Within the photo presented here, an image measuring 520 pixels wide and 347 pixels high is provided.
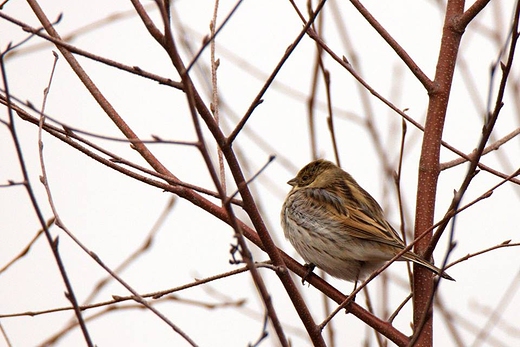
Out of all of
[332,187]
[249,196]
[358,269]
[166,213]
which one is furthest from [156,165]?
[332,187]

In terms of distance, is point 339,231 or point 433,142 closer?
point 433,142

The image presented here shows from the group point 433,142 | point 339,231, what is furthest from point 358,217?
point 433,142

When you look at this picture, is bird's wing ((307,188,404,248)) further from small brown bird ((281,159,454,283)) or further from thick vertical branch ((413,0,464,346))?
thick vertical branch ((413,0,464,346))

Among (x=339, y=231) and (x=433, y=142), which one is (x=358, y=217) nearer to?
(x=339, y=231)

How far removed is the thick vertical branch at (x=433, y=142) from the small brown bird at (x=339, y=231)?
1.30m

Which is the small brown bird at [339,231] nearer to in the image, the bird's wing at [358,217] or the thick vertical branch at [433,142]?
the bird's wing at [358,217]

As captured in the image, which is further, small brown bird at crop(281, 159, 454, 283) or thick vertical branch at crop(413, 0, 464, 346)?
small brown bird at crop(281, 159, 454, 283)

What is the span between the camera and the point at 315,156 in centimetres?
416

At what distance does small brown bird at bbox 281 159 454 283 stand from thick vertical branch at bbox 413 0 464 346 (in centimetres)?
130

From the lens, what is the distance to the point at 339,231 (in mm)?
4898

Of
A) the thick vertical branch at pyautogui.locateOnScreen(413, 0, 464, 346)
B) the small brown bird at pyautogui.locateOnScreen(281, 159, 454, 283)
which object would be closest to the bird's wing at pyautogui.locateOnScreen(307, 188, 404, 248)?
the small brown bird at pyautogui.locateOnScreen(281, 159, 454, 283)

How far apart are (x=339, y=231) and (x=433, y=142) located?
66.1 inches

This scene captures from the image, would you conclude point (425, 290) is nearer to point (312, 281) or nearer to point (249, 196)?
point (312, 281)

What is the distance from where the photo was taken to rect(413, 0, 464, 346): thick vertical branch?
3.28m
